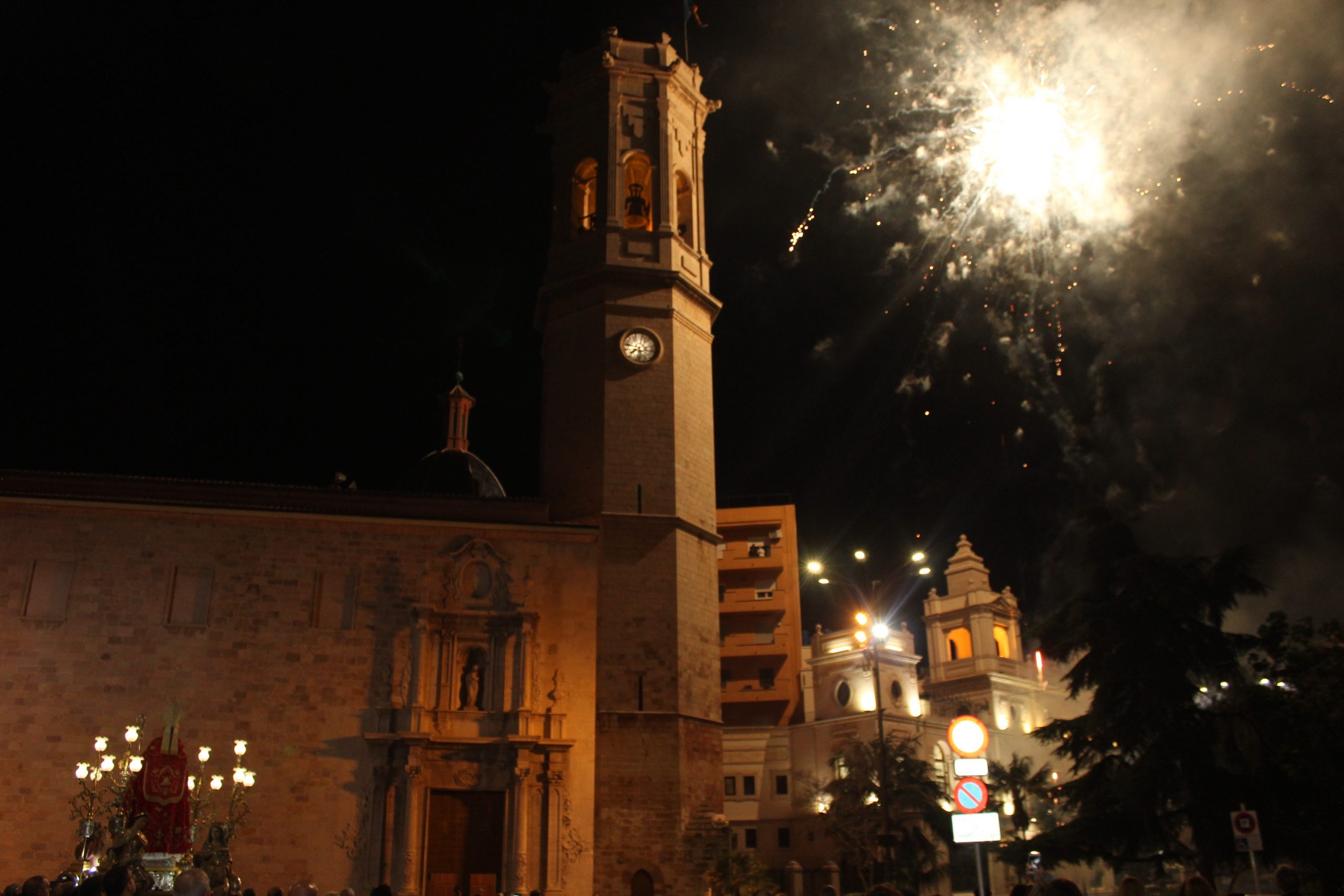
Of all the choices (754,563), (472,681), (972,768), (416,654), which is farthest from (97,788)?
(754,563)

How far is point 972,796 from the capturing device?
10.5 meters

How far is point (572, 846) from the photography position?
810 inches

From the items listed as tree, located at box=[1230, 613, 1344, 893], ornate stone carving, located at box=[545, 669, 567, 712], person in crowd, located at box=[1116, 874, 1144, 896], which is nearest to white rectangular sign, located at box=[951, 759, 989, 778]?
person in crowd, located at box=[1116, 874, 1144, 896]

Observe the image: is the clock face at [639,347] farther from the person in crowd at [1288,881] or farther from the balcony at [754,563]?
the balcony at [754,563]

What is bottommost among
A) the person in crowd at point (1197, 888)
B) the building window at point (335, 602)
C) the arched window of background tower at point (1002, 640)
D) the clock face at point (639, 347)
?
the person in crowd at point (1197, 888)

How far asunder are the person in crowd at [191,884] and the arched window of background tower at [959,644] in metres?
49.6

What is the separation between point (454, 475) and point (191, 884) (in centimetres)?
2885

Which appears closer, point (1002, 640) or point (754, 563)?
point (754, 563)

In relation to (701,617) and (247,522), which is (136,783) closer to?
(247,522)

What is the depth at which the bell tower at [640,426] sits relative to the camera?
70.2 feet

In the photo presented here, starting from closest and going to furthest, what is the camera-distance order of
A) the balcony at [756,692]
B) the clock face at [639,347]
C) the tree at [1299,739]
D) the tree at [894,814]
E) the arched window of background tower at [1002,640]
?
the tree at [1299,739] → the clock face at [639,347] → the tree at [894,814] → the balcony at [756,692] → the arched window of background tower at [1002,640]

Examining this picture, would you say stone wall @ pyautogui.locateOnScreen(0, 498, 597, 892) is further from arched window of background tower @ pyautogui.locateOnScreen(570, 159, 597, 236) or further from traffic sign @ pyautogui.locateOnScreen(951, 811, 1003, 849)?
traffic sign @ pyautogui.locateOnScreen(951, 811, 1003, 849)

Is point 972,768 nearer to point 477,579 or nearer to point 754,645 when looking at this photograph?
point 477,579

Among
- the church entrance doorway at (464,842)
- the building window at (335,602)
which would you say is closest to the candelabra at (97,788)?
the building window at (335,602)
